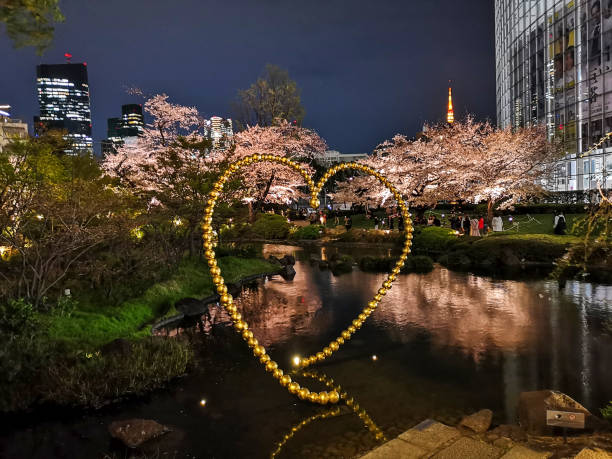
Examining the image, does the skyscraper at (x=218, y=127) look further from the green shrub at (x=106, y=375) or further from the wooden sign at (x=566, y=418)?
the wooden sign at (x=566, y=418)

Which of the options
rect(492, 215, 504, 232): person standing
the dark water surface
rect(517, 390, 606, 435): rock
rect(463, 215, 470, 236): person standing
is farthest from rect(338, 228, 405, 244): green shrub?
rect(517, 390, 606, 435): rock

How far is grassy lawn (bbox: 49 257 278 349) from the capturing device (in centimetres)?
Result: 1160

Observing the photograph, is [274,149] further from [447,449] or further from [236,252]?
[447,449]

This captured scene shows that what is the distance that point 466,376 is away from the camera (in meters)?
9.59

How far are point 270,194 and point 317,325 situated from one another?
3147 centimetres

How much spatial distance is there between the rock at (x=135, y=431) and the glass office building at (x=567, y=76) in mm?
48271

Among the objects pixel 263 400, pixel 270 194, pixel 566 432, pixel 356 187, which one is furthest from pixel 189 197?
pixel 356 187

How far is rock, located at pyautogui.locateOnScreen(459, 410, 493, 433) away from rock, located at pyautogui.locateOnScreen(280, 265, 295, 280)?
16.1 m

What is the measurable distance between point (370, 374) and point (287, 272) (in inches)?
562

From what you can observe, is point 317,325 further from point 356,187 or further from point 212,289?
point 356,187

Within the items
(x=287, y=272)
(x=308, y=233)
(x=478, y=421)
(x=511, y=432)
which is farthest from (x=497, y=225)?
(x=511, y=432)

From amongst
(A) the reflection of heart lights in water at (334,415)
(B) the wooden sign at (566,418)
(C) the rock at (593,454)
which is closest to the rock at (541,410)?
(B) the wooden sign at (566,418)

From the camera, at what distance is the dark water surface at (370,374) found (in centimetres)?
746

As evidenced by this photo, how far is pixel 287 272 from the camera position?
78.6 ft
